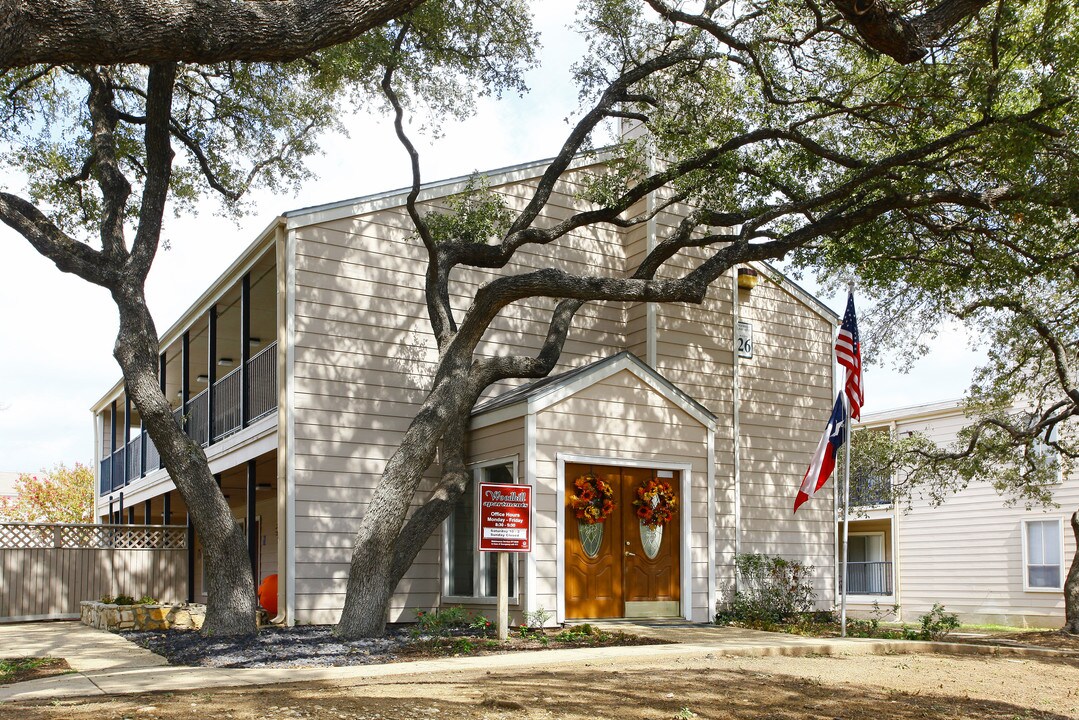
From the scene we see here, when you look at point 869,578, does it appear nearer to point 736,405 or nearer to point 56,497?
point 736,405

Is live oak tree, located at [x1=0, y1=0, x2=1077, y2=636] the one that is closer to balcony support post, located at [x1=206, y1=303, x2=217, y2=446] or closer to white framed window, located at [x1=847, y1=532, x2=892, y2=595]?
balcony support post, located at [x1=206, y1=303, x2=217, y2=446]

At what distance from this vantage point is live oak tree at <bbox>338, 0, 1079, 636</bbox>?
443 inches

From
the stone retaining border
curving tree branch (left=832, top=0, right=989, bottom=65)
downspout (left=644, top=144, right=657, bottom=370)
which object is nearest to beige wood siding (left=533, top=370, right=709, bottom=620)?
downspout (left=644, top=144, right=657, bottom=370)

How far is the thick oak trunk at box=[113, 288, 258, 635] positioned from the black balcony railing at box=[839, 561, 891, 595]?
22142 mm

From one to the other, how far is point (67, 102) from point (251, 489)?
7.38m

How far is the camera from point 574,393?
13031 millimetres

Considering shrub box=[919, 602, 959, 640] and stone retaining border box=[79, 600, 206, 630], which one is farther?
stone retaining border box=[79, 600, 206, 630]

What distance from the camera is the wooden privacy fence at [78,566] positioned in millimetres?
17297

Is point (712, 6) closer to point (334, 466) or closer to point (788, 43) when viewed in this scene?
point (788, 43)

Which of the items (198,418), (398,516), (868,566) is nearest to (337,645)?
(398,516)

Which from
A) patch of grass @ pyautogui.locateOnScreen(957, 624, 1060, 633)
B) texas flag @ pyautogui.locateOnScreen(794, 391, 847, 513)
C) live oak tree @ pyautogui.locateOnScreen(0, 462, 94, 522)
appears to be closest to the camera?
texas flag @ pyautogui.locateOnScreen(794, 391, 847, 513)

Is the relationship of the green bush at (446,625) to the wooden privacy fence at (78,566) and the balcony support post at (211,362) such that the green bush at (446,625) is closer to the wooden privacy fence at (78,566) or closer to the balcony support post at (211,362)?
the balcony support post at (211,362)

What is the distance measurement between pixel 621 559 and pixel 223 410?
8.53 metres

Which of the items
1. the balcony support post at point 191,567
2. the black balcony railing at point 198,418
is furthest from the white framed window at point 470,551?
the black balcony railing at point 198,418
